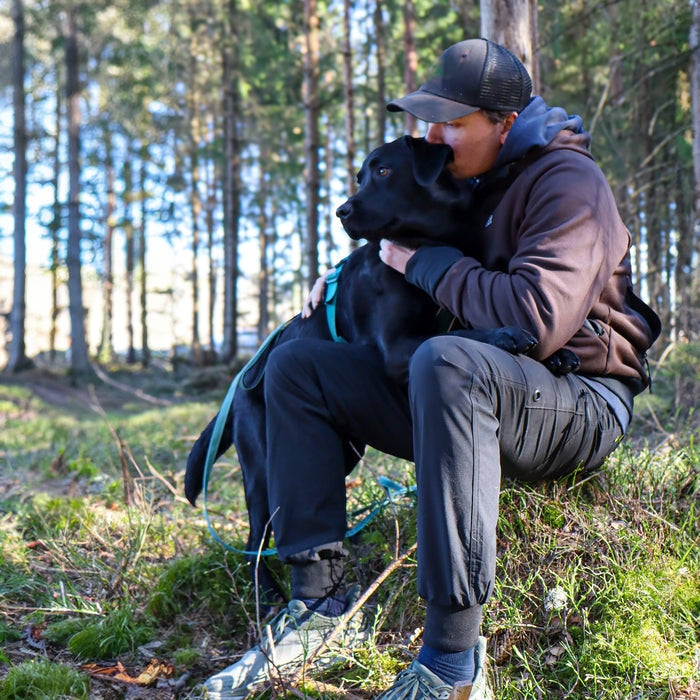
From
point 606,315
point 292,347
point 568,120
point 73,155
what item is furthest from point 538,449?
point 73,155

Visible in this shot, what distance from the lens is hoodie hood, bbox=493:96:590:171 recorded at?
2.11 m

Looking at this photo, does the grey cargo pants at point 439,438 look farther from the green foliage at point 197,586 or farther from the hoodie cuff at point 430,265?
the green foliage at point 197,586

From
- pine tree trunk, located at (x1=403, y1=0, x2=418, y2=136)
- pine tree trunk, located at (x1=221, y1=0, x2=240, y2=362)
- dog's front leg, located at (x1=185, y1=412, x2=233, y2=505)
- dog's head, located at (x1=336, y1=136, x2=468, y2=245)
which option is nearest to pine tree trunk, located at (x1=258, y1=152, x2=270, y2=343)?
pine tree trunk, located at (x1=221, y1=0, x2=240, y2=362)

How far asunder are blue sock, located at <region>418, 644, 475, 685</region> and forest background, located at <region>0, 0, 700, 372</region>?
2.97m

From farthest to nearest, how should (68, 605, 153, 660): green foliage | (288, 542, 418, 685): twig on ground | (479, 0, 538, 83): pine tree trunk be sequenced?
(479, 0, 538, 83): pine tree trunk
(68, 605, 153, 660): green foliage
(288, 542, 418, 685): twig on ground

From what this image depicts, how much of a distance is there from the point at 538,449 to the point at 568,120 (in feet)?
3.80

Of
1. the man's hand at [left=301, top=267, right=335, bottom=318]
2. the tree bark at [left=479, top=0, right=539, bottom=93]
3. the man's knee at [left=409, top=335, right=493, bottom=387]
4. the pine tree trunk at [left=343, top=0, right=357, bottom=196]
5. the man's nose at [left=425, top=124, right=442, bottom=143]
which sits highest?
the pine tree trunk at [left=343, top=0, right=357, bottom=196]

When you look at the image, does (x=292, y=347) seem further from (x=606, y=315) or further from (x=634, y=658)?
(x=634, y=658)

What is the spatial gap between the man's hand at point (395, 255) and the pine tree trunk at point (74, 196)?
49.4ft

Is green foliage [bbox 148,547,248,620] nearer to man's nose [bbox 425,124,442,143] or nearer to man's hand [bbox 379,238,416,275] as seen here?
man's hand [bbox 379,238,416,275]

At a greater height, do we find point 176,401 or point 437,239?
point 437,239

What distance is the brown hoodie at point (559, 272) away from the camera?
1838 millimetres

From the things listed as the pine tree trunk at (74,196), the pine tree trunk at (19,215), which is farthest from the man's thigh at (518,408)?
the pine tree trunk at (19,215)

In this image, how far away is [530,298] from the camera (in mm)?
1810
